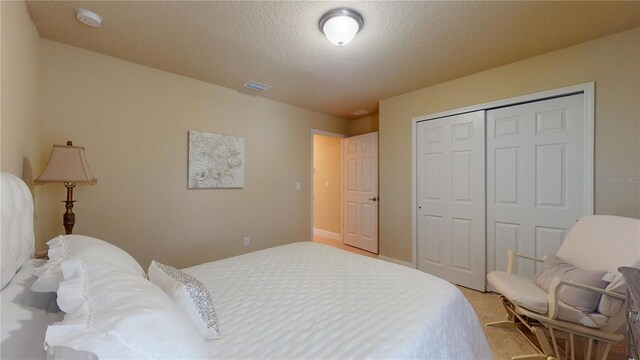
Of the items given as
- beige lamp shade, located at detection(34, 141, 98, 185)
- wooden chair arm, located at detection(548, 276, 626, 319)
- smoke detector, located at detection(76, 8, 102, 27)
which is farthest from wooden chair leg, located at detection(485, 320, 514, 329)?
smoke detector, located at detection(76, 8, 102, 27)

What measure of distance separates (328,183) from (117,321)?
4.87 meters

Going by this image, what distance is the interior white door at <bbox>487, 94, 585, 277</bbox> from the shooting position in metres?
2.29

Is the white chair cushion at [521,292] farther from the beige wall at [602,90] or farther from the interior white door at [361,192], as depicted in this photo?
the interior white door at [361,192]

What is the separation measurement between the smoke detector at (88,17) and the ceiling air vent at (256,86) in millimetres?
1382

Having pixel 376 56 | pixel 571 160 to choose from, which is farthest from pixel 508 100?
pixel 376 56

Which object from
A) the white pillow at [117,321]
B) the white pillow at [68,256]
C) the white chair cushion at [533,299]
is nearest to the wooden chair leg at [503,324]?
the white chair cushion at [533,299]

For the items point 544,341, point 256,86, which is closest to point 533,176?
point 544,341

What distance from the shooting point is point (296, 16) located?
1.80m

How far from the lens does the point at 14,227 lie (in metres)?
0.94

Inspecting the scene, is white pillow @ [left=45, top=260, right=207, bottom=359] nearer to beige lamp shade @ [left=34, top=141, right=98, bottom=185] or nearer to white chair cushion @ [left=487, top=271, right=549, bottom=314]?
beige lamp shade @ [left=34, top=141, right=98, bottom=185]

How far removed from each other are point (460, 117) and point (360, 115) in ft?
5.99

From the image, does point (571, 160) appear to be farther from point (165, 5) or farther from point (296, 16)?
point (165, 5)

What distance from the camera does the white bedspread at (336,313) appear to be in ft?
2.89

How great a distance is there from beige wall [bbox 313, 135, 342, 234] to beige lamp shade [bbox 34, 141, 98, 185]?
3748 mm
